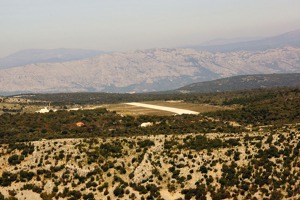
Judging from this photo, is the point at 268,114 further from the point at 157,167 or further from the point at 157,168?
the point at 157,168

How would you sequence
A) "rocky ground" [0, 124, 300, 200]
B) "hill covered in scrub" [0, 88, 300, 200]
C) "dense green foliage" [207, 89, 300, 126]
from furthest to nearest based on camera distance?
1. "dense green foliage" [207, 89, 300, 126]
2. "hill covered in scrub" [0, 88, 300, 200]
3. "rocky ground" [0, 124, 300, 200]

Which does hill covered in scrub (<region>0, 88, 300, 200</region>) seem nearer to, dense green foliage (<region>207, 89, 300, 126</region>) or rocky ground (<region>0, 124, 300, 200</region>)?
rocky ground (<region>0, 124, 300, 200</region>)

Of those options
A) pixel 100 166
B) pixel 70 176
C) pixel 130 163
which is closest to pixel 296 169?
pixel 130 163

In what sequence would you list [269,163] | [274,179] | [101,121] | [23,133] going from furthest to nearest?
[101,121] < [23,133] < [269,163] < [274,179]

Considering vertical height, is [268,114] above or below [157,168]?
above

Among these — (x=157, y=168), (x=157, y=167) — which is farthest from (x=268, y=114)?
(x=157, y=168)

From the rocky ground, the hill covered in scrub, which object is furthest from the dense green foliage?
the rocky ground

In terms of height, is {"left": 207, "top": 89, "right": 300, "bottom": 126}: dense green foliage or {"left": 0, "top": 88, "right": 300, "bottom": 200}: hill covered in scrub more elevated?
{"left": 207, "top": 89, "right": 300, "bottom": 126}: dense green foliage

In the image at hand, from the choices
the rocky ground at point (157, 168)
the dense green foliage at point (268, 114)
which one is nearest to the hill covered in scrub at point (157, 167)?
the rocky ground at point (157, 168)

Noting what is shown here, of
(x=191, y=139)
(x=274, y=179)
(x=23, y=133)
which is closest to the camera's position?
(x=274, y=179)

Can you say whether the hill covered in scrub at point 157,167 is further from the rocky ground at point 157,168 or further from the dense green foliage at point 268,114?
the dense green foliage at point 268,114

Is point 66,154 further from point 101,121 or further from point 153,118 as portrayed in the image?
point 153,118
